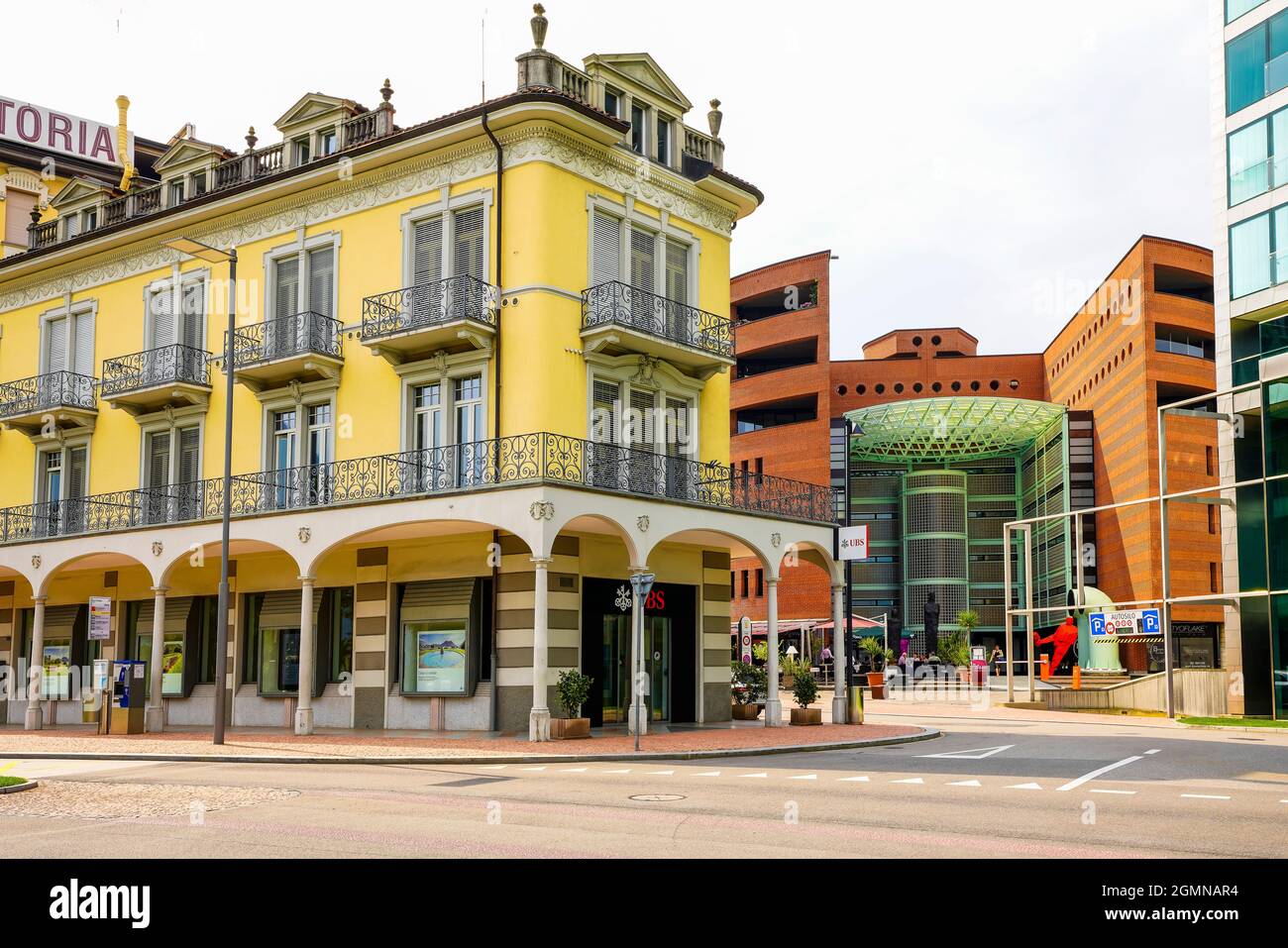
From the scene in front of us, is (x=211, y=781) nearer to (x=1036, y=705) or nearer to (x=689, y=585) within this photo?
(x=689, y=585)

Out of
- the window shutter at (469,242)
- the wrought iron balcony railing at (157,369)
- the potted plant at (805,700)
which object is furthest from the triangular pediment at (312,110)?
the potted plant at (805,700)

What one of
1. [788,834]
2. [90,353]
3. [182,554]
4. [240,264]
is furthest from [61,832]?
[90,353]

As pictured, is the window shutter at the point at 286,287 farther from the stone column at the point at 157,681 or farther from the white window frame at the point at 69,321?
the white window frame at the point at 69,321

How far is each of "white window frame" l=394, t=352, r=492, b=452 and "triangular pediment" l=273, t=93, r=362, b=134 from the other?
6.27 meters

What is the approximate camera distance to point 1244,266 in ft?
118

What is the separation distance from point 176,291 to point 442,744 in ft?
48.7

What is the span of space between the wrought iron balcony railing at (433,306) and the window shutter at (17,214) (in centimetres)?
2041

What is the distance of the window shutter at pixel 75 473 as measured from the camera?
32562 mm

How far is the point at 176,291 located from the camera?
30.4 meters

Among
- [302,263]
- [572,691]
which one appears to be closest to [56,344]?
[302,263]

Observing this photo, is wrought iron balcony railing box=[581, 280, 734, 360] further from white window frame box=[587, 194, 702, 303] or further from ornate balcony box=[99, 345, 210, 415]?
ornate balcony box=[99, 345, 210, 415]

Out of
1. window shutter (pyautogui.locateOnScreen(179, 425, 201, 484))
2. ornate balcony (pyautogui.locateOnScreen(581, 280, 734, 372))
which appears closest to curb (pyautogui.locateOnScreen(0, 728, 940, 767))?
ornate balcony (pyautogui.locateOnScreen(581, 280, 734, 372))

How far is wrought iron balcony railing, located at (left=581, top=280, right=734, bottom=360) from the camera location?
2497cm

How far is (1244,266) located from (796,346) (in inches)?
1759
